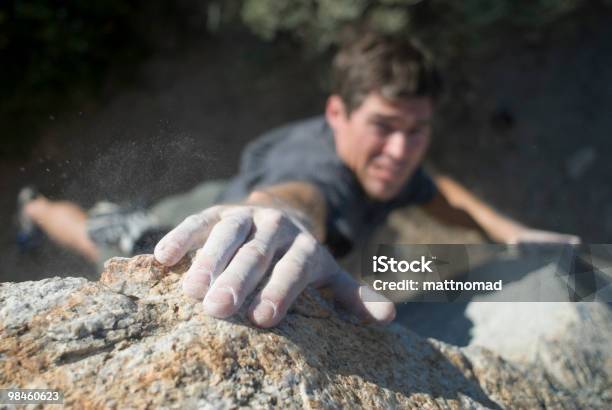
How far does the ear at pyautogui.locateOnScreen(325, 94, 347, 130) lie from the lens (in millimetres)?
2695

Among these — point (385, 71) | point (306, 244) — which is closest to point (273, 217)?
point (306, 244)

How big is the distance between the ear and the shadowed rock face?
1.56 m

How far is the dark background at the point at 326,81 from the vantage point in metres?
3.38

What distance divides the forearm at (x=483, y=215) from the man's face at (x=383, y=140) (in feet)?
1.75

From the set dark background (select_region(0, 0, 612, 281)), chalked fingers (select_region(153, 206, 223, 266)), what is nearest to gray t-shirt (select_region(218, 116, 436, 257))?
dark background (select_region(0, 0, 612, 281))

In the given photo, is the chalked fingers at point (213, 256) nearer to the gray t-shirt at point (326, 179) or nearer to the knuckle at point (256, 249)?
the knuckle at point (256, 249)

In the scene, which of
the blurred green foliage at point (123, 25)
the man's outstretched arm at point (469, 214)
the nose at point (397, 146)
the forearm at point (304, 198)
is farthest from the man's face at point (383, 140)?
the blurred green foliage at point (123, 25)

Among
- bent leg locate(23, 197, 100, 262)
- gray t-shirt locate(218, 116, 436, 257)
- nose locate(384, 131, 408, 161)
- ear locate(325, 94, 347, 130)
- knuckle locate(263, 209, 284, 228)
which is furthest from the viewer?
ear locate(325, 94, 347, 130)

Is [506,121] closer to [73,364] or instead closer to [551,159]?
[551,159]

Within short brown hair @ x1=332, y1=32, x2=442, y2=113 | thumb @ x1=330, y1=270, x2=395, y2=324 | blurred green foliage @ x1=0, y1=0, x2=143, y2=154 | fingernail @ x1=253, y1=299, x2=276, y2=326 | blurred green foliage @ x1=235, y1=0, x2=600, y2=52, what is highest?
blurred green foliage @ x1=0, y1=0, x2=143, y2=154

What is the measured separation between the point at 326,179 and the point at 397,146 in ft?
1.08

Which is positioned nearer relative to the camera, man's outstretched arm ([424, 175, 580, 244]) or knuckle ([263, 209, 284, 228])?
knuckle ([263, 209, 284, 228])

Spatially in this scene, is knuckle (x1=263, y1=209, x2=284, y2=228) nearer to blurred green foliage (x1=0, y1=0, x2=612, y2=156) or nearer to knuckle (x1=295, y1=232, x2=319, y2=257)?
knuckle (x1=295, y1=232, x2=319, y2=257)

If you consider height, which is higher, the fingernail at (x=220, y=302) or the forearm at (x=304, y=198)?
the forearm at (x=304, y=198)
